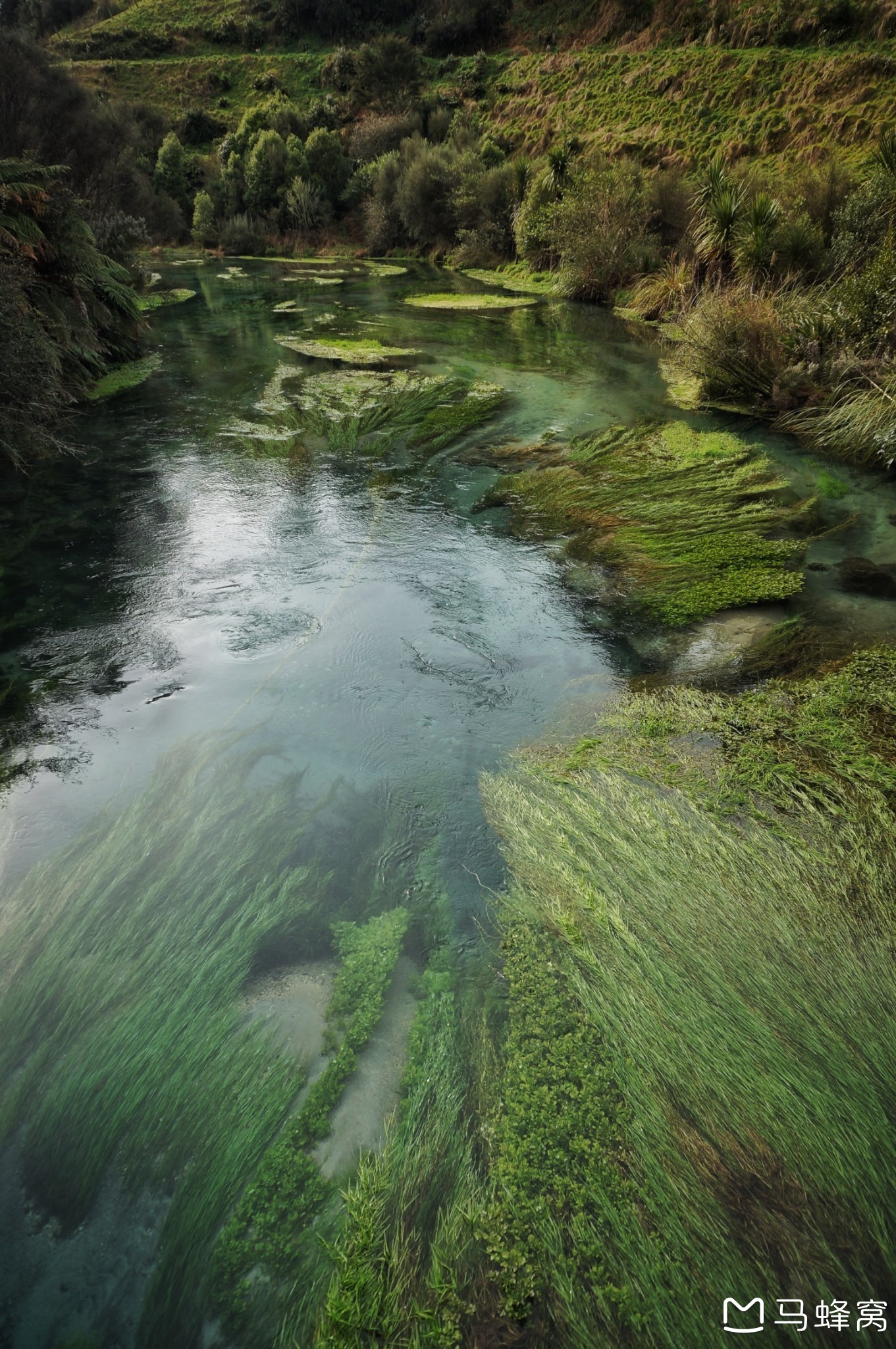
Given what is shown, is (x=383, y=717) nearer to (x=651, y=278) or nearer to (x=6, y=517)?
(x=6, y=517)

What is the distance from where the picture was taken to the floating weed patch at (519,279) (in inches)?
738

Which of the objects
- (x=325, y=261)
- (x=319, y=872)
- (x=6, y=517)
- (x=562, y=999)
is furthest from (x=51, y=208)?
(x=325, y=261)

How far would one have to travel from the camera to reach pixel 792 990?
7.72 feet

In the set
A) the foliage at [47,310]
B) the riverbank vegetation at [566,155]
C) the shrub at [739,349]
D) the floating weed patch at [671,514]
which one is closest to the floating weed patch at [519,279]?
the riverbank vegetation at [566,155]

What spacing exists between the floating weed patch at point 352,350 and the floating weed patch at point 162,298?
19.7 ft

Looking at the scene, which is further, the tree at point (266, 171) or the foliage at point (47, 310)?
the tree at point (266, 171)

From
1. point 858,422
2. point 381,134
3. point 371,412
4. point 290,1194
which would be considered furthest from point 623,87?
point 290,1194

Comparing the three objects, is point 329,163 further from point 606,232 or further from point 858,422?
point 858,422

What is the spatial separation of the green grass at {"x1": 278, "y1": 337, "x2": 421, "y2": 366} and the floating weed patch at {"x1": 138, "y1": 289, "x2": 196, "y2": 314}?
236 inches

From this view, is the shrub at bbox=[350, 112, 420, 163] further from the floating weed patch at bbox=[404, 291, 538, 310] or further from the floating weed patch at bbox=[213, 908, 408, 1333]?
the floating weed patch at bbox=[213, 908, 408, 1333]

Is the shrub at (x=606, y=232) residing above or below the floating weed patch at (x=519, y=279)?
above

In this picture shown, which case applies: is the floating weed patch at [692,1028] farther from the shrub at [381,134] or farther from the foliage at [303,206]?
the shrub at [381,134]

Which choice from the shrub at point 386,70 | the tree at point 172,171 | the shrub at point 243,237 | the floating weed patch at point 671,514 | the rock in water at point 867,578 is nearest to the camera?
the rock in water at point 867,578

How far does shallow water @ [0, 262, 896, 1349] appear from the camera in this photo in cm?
339
